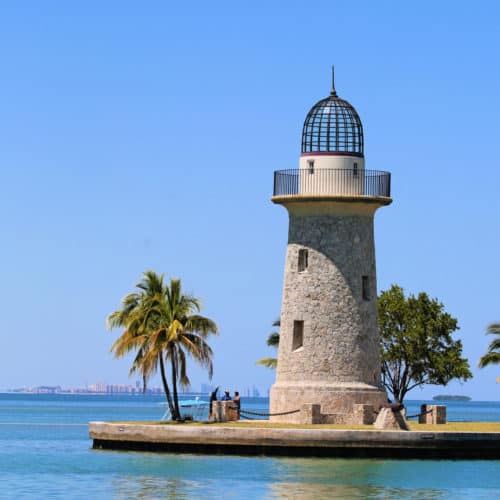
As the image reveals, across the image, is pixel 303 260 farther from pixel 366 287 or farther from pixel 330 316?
pixel 366 287

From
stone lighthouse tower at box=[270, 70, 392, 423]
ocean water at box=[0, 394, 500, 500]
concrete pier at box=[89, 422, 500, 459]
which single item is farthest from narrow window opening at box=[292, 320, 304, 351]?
ocean water at box=[0, 394, 500, 500]

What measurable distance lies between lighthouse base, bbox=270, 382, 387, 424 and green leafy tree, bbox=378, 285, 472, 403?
11.1 meters

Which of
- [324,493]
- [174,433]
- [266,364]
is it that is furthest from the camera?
[266,364]

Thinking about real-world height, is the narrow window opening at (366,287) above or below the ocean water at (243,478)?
above

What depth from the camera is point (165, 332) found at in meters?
54.3

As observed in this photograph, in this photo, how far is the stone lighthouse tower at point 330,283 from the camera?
176ft

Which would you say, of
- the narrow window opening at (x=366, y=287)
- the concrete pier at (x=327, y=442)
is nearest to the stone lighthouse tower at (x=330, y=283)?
the narrow window opening at (x=366, y=287)

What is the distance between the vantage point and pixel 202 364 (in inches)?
2125

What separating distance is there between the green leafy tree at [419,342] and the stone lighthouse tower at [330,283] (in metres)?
10.4

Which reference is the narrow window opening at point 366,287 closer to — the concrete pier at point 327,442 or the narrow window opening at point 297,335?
the narrow window opening at point 297,335

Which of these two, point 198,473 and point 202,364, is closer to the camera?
point 198,473

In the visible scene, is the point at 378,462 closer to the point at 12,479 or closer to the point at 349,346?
the point at 349,346

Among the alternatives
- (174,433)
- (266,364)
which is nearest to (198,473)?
(174,433)

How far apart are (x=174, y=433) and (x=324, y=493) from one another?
32.5 feet
